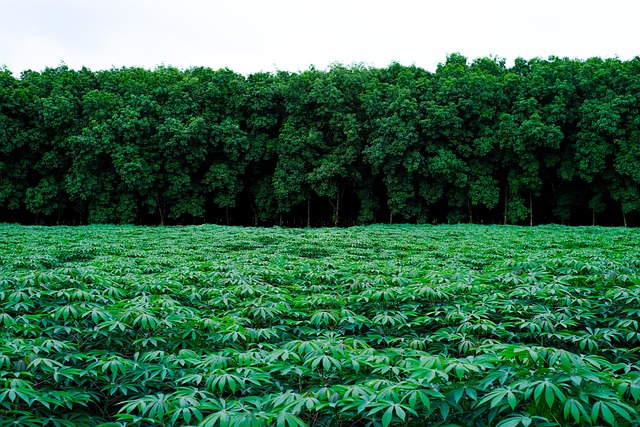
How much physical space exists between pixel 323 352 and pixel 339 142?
29353mm

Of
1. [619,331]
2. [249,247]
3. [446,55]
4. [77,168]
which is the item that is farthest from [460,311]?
[446,55]

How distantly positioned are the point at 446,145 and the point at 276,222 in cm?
1451

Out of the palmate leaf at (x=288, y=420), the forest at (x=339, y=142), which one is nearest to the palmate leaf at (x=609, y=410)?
the palmate leaf at (x=288, y=420)

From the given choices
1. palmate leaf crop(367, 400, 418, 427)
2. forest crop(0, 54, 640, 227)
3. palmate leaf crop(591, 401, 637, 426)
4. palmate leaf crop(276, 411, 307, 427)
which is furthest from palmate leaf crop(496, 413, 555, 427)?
forest crop(0, 54, 640, 227)

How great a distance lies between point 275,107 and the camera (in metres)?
33.8

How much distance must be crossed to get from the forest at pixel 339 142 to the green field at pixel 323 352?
23.8m

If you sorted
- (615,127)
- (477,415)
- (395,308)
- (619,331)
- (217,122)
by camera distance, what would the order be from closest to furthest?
(477,415) < (619,331) < (395,308) < (615,127) < (217,122)

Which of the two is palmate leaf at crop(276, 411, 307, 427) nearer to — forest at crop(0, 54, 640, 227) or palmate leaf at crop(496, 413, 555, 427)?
palmate leaf at crop(496, 413, 555, 427)

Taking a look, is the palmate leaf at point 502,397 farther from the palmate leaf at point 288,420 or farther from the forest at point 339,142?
the forest at point 339,142

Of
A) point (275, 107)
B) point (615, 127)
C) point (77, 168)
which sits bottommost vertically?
point (77, 168)

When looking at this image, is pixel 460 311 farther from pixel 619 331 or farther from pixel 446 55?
pixel 446 55

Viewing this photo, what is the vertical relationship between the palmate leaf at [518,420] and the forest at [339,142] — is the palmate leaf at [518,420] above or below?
below

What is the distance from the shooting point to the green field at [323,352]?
2.28 m

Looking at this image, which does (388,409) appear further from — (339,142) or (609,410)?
(339,142)
